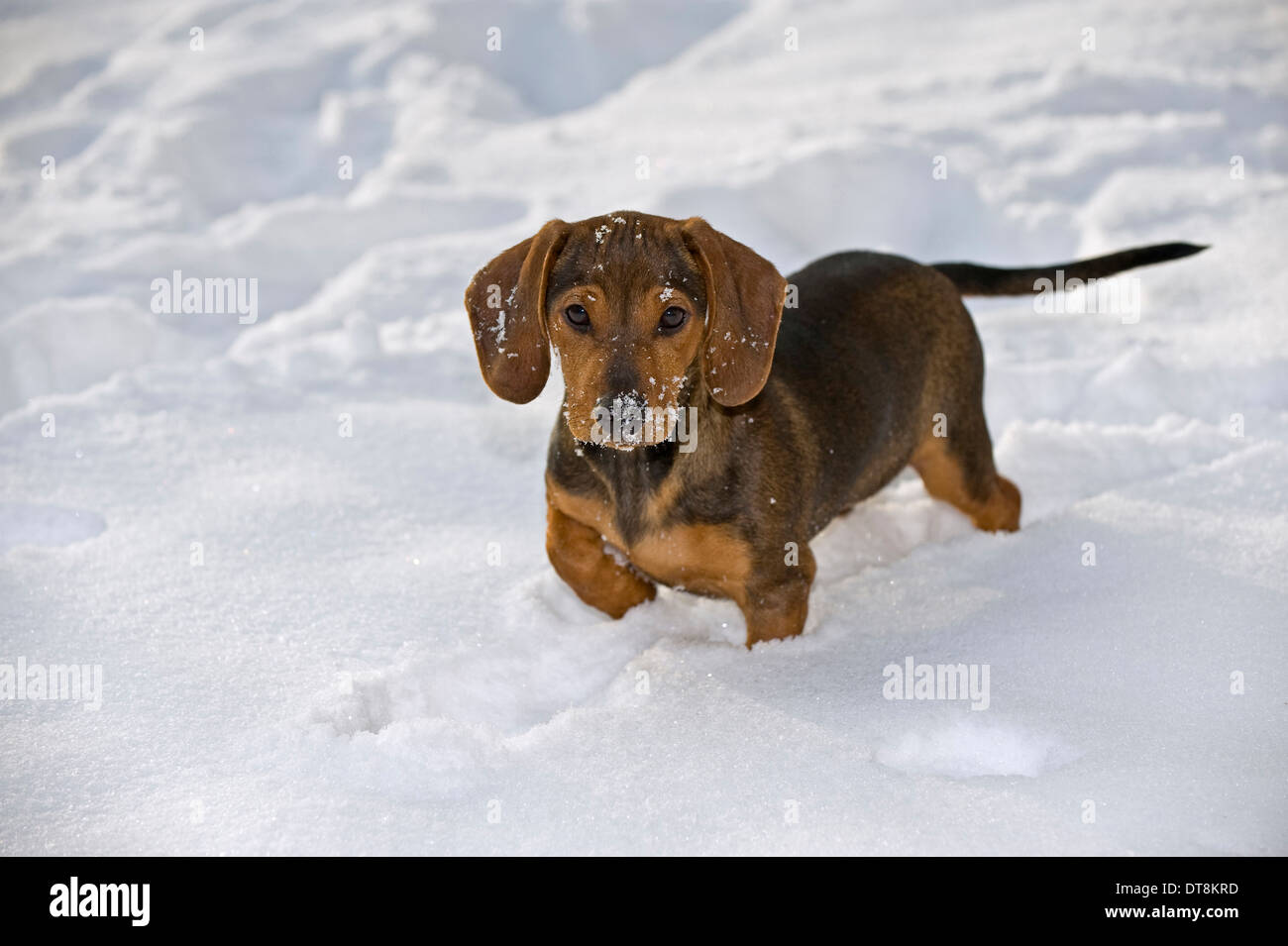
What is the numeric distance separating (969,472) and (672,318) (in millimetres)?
1617

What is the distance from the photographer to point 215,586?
3.79 m

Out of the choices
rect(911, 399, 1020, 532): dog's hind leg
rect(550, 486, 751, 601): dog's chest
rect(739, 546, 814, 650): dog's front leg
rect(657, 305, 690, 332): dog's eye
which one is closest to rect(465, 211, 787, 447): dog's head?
rect(657, 305, 690, 332): dog's eye

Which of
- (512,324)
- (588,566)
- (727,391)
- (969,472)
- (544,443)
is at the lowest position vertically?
(544,443)

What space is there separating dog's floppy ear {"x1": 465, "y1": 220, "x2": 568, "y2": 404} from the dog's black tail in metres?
1.87

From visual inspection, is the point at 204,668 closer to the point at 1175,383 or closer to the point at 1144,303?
the point at 1175,383

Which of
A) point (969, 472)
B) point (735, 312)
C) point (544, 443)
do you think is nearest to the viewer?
point (735, 312)

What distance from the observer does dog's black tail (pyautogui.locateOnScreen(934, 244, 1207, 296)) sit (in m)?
4.23

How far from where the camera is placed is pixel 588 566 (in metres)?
3.64

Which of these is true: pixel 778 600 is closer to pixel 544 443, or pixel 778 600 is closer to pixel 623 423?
pixel 623 423

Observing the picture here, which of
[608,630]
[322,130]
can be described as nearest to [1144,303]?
[608,630]

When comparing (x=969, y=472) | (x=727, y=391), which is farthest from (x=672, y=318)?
(x=969, y=472)

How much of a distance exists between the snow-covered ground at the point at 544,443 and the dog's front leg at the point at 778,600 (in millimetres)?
74

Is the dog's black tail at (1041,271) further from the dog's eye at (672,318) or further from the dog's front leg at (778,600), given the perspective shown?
the dog's eye at (672,318)
